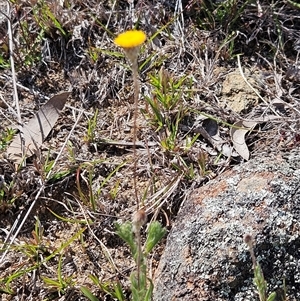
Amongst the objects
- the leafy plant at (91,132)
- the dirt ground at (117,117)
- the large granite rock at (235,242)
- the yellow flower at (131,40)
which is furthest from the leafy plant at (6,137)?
the yellow flower at (131,40)

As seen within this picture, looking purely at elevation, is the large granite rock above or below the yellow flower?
below

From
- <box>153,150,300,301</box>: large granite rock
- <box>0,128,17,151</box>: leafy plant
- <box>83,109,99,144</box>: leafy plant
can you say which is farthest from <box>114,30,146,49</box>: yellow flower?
<box>0,128,17,151</box>: leafy plant

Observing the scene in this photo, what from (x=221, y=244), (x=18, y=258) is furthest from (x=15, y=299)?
(x=221, y=244)

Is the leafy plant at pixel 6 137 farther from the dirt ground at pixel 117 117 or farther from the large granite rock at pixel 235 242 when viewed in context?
the large granite rock at pixel 235 242

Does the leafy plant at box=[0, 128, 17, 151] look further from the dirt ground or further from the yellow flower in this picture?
the yellow flower

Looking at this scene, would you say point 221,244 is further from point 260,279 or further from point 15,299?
point 15,299

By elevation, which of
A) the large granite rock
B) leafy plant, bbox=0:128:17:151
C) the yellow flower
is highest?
the yellow flower

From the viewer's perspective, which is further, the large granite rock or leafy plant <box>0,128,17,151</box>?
leafy plant <box>0,128,17,151</box>
